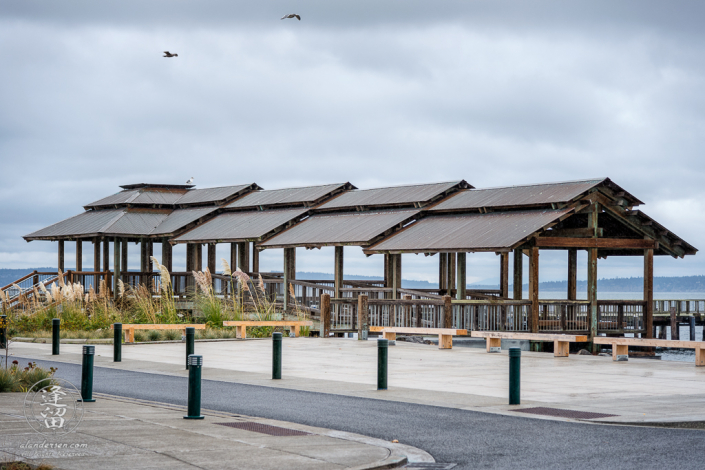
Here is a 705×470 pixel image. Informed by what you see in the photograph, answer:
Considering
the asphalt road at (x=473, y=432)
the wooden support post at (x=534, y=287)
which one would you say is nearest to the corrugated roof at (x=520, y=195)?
the wooden support post at (x=534, y=287)

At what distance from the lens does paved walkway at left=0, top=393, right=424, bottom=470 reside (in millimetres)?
8266

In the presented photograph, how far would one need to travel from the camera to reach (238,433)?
10125 mm

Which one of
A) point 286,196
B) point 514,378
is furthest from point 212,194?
point 514,378

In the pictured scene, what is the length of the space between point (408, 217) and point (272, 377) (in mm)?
18757

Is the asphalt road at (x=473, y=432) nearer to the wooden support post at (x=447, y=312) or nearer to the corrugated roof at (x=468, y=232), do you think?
the wooden support post at (x=447, y=312)

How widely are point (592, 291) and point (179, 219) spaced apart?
21.8 meters

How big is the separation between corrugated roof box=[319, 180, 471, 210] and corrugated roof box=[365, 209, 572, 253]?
6.19 ft

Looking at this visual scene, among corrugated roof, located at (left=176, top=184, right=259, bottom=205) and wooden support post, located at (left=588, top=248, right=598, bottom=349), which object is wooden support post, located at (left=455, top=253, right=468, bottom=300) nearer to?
wooden support post, located at (left=588, top=248, right=598, bottom=349)

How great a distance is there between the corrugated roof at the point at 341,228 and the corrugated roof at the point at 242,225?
95 cm

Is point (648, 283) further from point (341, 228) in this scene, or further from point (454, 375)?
point (454, 375)

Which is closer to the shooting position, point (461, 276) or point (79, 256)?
point (461, 276)

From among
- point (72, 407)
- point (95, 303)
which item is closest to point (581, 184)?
point (95, 303)

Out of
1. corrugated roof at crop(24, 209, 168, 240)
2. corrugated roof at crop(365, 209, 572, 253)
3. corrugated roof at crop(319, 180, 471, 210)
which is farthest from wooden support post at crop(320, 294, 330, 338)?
corrugated roof at crop(24, 209, 168, 240)

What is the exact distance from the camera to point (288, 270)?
1467 inches
